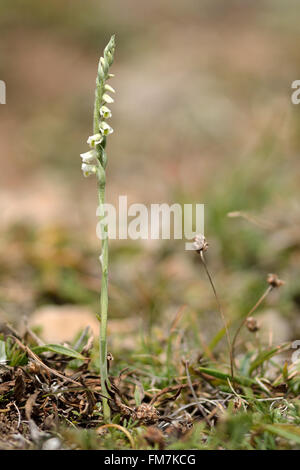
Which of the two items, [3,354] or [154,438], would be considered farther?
[3,354]

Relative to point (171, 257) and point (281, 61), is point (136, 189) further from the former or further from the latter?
point (281, 61)

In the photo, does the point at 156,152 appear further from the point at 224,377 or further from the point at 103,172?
the point at 103,172

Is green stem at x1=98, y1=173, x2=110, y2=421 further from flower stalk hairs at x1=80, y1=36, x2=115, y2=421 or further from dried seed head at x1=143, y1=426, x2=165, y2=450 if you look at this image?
dried seed head at x1=143, y1=426, x2=165, y2=450

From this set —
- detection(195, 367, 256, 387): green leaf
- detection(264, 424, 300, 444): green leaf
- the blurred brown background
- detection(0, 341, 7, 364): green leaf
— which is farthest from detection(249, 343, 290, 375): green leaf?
detection(0, 341, 7, 364): green leaf

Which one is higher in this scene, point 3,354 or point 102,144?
point 102,144

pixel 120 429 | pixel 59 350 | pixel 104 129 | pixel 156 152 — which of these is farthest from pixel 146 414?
pixel 156 152

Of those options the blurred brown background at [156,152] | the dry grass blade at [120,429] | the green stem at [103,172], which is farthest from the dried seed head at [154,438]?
the blurred brown background at [156,152]
